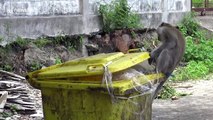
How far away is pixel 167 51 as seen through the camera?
5406 millimetres

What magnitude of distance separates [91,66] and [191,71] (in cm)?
718

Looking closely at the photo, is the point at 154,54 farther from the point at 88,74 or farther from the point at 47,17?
the point at 47,17

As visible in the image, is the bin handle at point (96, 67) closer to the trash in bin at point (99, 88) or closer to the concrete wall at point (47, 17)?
the trash in bin at point (99, 88)

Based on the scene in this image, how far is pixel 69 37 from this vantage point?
10250 mm

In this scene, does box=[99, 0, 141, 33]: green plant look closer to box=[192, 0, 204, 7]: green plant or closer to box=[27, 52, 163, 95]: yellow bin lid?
box=[27, 52, 163, 95]: yellow bin lid

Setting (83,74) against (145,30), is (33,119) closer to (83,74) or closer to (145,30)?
(83,74)

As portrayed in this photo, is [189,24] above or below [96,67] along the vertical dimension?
below

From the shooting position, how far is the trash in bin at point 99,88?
446cm

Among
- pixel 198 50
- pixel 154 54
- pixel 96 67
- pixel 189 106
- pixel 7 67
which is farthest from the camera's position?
pixel 198 50

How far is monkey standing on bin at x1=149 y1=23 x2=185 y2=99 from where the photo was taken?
525 cm

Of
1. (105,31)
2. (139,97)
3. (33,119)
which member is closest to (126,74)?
(139,97)

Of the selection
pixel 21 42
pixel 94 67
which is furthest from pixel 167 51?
pixel 21 42

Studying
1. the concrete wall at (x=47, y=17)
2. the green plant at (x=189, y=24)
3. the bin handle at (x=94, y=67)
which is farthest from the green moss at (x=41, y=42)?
the green plant at (x=189, y=24)

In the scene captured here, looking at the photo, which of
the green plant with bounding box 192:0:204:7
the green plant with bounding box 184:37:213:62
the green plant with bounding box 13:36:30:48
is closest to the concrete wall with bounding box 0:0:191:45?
the green plant with bounding box 13:36:30:48
